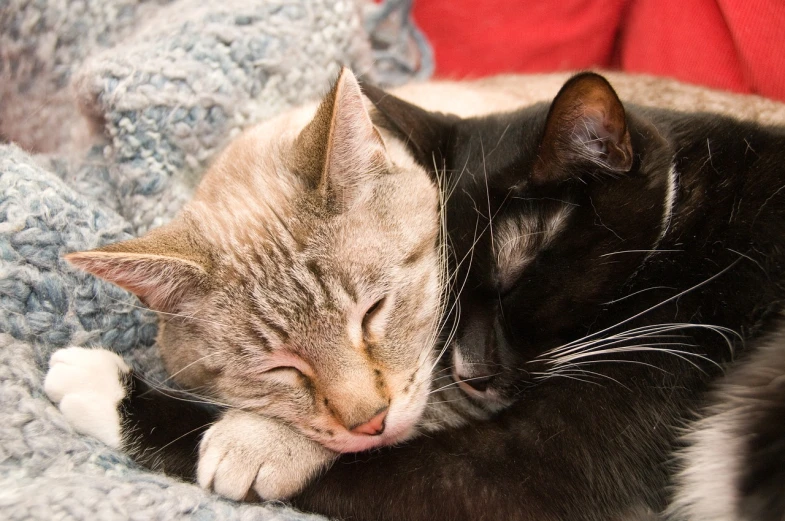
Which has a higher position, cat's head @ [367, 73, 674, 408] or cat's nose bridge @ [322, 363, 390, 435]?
cat's head @ [367, 73, 674, 408]

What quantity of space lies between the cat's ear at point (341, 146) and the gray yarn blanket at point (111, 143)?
2.08ft

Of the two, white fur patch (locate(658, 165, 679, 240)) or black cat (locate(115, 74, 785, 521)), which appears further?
white fur patch (locate(658, 165, 679, 240))

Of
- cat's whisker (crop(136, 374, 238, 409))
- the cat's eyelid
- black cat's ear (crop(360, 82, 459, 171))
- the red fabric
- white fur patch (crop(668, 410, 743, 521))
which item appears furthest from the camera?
the red fabric

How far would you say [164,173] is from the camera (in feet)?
5.94

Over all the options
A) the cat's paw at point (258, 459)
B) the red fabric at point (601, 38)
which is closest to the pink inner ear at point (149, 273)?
the cat's paw at point (258, 459)

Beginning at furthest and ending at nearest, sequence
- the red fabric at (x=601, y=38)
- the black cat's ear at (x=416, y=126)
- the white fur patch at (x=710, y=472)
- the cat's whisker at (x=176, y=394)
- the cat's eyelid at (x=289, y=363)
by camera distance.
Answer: the red fabric at (x=601, y=38) < the black cat's ear at (x=416, y=126) < the cat's whisker at (x=176, y=394) < the cat's eyelid at (x=289, y=363) < the white fur patch at (x=710, y=472)

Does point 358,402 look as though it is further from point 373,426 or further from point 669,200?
point 669,200

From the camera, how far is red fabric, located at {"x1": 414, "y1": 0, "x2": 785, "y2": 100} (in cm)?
232

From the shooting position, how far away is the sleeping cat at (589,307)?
3.87 ft

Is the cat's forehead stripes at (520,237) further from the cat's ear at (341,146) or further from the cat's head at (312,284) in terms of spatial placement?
the cat's ear at (341,146)

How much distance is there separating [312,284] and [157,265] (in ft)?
0.98

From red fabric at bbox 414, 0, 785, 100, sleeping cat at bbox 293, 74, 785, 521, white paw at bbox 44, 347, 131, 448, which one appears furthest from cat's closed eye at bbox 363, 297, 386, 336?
red fabric at bbox 414, 0, 785, 100

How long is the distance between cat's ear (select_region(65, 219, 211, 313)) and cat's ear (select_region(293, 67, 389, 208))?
29cm

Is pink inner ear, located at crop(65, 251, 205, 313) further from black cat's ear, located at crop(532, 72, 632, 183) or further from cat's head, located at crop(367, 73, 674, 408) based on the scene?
black cat's ear, located at crop(532, 72, 632, 183)
